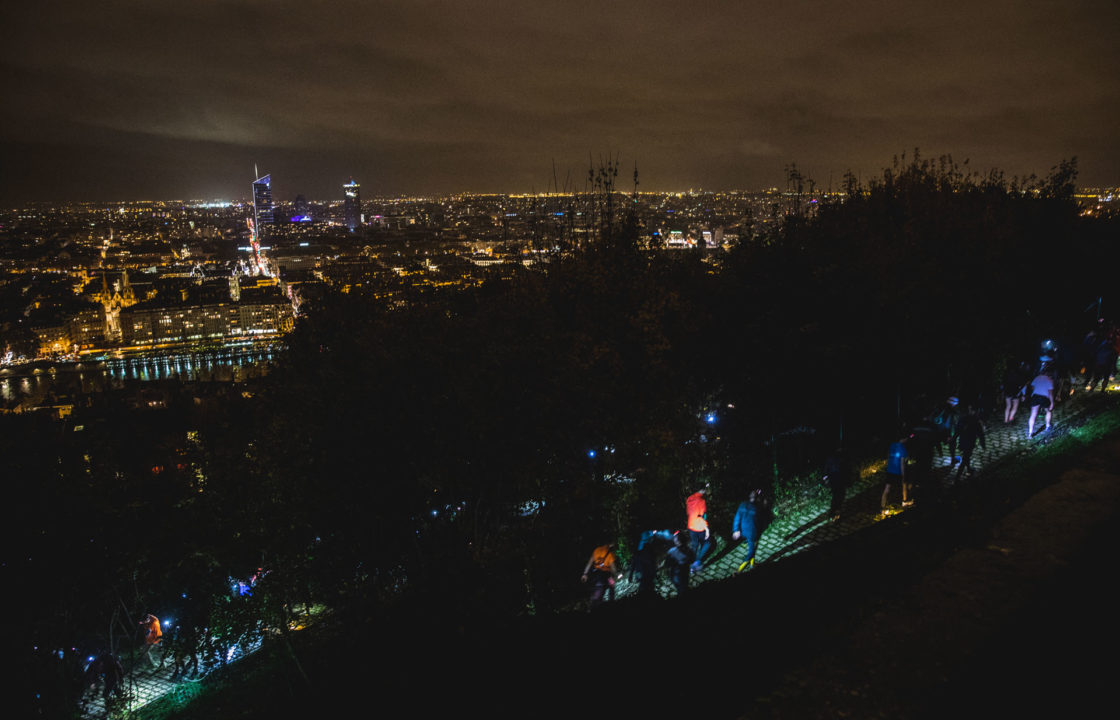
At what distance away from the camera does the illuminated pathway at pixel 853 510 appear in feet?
28.4

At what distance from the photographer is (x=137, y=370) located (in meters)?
97.3

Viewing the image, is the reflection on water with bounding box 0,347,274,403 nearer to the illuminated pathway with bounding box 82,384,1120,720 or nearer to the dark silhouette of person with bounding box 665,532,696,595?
the illuminated pathway with bounding box 82,384,1120,720

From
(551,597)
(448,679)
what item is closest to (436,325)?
(551,597)

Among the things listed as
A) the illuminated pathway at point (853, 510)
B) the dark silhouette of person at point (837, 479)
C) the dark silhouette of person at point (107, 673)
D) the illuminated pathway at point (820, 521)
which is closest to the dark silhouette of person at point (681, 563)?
the illuminated pathway at point (853, 510)

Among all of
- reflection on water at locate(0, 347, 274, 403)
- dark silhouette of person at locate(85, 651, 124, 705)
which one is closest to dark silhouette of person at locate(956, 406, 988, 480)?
dark silhouette of person at locate(85, 651, 124, 705)

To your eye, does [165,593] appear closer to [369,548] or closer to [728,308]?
[369,548]

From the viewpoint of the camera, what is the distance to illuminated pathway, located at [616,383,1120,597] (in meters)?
8.66

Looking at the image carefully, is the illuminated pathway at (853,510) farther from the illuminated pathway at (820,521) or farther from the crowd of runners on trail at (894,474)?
the crowd of runners on trail at (894,474)

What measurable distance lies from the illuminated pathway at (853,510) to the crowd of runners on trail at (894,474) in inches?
5.8

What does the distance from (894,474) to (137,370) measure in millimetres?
113366

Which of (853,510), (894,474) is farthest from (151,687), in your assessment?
(894,474)

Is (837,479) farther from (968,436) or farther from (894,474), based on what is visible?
(968,436)

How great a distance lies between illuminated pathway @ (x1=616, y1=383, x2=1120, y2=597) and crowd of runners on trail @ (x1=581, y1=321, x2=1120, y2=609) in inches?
5.8

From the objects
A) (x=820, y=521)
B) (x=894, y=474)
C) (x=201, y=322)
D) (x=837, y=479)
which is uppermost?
(x=894, y=474)
